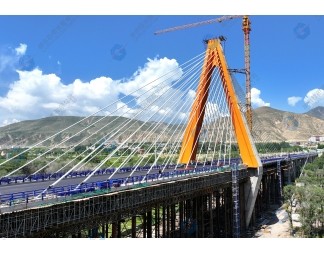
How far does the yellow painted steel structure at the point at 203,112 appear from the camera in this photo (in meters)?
32.9

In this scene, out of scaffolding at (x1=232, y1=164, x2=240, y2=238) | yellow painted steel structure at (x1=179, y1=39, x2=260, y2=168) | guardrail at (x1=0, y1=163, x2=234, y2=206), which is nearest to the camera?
guardrail at (x1=0, y1=163, x2=234, y2=206)

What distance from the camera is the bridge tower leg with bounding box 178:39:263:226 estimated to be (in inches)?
1297

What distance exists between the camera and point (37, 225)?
13000 millimetres

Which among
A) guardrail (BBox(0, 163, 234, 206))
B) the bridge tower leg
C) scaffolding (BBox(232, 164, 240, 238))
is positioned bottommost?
scaffolding (BBox(232, 164, 240, 238))

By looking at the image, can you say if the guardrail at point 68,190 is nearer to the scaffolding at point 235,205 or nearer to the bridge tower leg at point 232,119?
the scaffolding at point 235,205

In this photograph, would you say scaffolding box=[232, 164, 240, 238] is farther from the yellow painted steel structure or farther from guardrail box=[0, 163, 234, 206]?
guardrail box=[0, 163, 234, 206]

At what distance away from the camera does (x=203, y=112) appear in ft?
117

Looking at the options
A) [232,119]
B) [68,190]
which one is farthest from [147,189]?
[232,119]

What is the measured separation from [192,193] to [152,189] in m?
5.43

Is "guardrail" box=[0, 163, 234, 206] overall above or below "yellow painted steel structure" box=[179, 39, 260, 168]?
below

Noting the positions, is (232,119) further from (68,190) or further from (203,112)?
(68,190)

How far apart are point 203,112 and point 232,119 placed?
325 centimetres

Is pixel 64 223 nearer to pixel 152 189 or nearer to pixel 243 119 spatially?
pixel 152 189

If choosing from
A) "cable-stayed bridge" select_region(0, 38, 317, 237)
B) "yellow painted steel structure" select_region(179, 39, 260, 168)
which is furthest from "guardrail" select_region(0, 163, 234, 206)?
"yellow painted steel structure" select_region(179, 39, 260, 168)
